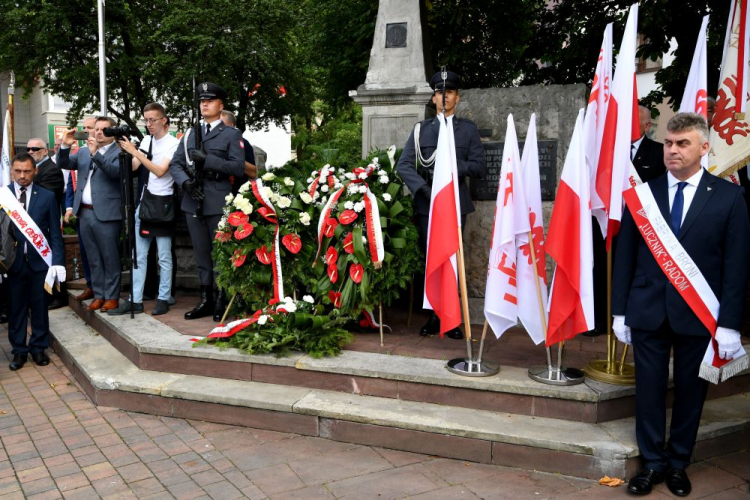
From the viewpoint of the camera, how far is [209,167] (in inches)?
237

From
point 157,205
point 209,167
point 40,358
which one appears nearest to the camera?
point 209,167

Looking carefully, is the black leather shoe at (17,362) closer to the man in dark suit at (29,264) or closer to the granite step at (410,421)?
the man in dark suit at (29,264)

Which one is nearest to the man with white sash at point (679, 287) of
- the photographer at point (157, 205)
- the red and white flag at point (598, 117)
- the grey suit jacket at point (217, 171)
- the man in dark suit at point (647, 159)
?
the red and white flag at point (598, 117)

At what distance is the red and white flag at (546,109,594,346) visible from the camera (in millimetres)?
4273


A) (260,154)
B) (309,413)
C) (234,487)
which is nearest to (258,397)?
(309,413)

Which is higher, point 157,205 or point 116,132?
point 116,132

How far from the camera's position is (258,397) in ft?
15.5

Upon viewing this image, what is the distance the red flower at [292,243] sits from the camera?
562cm

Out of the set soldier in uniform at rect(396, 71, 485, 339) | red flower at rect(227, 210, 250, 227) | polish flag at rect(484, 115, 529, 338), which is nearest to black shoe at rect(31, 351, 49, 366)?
Result: red flower at rect(227, 210, 250, 227)

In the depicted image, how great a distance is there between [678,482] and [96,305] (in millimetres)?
5520

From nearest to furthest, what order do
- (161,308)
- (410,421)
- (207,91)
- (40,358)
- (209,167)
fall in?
(410,421), (209,167), (207,91), (40,358), (161,308)

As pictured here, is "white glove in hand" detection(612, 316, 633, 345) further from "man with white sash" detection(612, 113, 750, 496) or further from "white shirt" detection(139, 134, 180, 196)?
"white shirt" detection(139, 134, 180, 196)

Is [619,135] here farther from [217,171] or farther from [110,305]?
[110,305]

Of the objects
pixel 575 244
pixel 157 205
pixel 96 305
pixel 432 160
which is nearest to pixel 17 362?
pixel 96 305
